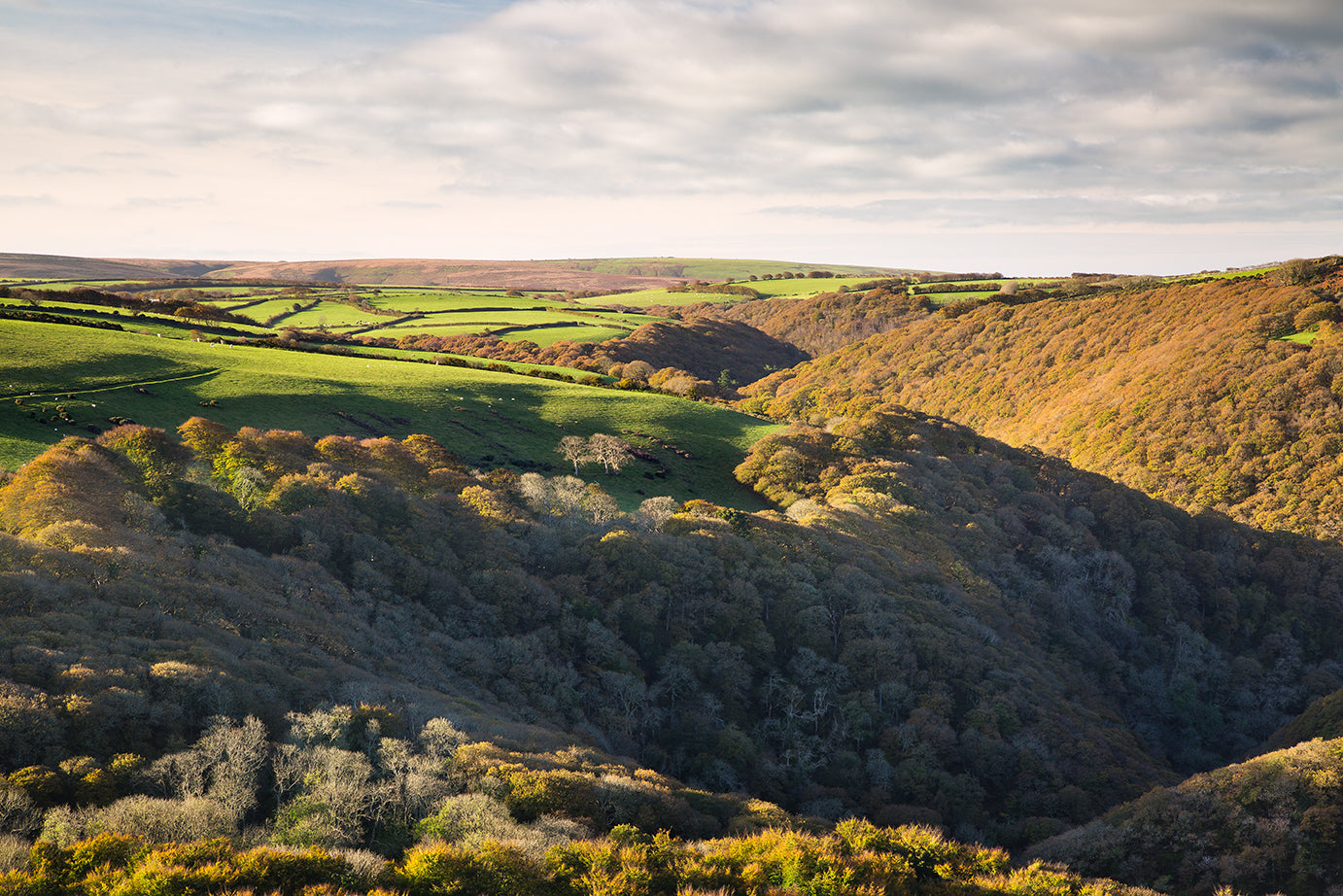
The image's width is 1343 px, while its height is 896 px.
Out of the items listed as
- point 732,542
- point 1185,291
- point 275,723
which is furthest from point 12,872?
point 1185,291

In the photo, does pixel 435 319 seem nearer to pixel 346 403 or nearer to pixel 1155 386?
pixel 346 403

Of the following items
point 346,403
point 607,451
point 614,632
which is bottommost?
point 614,632

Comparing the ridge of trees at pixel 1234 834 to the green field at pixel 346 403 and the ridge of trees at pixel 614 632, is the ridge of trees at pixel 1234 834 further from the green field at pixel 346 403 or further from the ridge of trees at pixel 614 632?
the green field at pixel 346 403

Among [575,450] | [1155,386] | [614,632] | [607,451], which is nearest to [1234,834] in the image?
[614,632]

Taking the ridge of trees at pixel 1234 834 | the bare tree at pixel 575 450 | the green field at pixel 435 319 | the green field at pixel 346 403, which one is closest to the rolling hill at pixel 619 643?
the ridge of trees at pixel 1234 834

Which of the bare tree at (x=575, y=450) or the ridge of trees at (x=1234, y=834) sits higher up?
the bare tree at (x=575, y=450)

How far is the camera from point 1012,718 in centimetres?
4406

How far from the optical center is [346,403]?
6506cm

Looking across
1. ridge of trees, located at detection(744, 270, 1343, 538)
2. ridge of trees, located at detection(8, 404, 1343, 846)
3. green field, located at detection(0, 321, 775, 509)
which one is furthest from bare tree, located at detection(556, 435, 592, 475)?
ridge of trees, located at detection(744, 270, 1343, 538)

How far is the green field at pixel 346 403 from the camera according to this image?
5172cm

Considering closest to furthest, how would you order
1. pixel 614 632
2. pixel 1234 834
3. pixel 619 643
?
pixel 1234 834 < pixel 619 643 < pixel 614 632

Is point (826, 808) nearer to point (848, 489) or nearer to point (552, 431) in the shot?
point (848, 489)

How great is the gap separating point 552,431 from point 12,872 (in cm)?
5946

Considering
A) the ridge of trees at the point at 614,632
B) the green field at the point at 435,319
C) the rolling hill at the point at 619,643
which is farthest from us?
the green field at the point at 435,319
